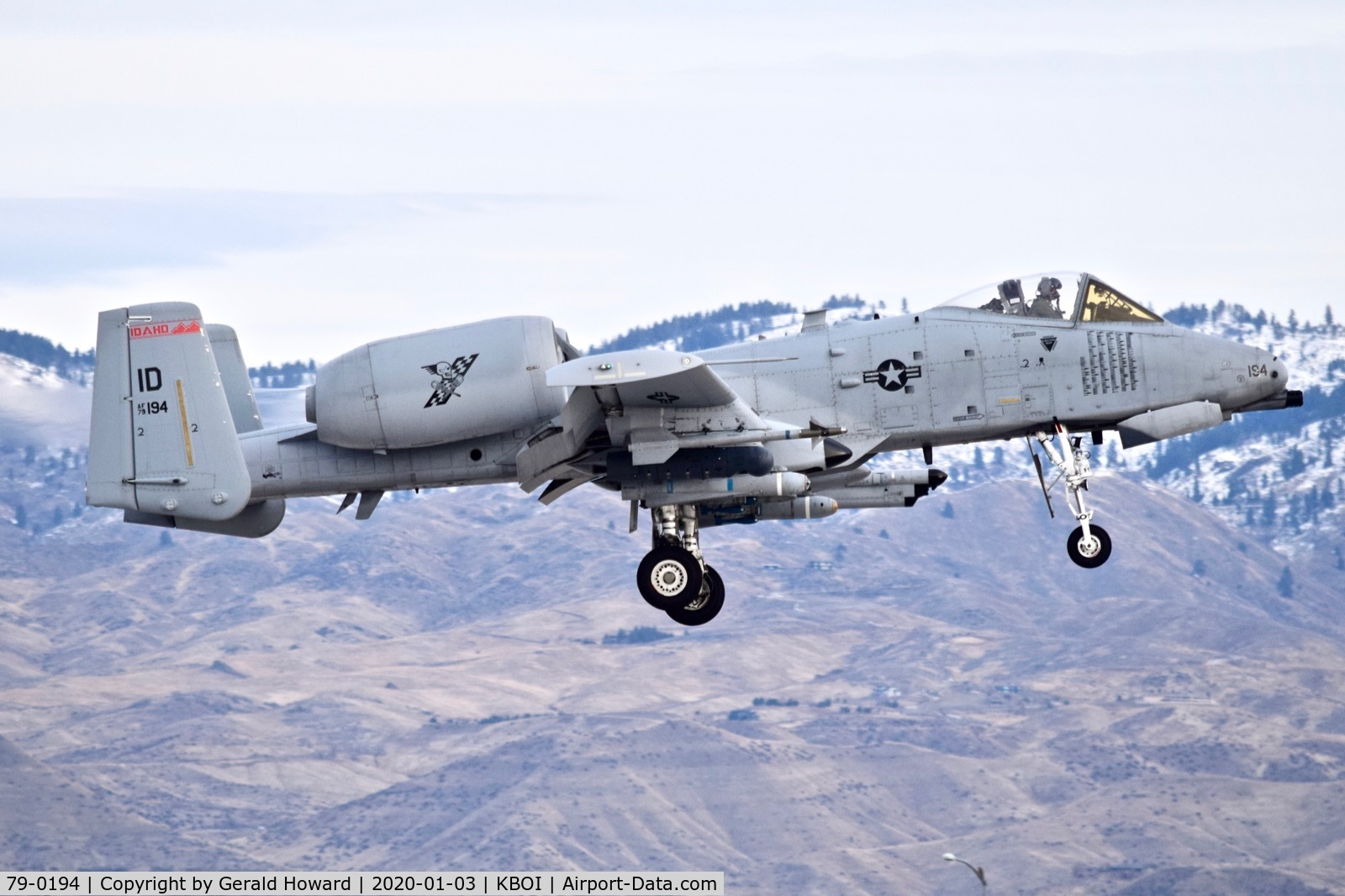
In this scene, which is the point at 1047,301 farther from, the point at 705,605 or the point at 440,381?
the point at 440,381

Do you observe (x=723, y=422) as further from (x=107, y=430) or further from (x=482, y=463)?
(x=107, y=430)

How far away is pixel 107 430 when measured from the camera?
34344 mm

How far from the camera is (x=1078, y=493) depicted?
36.0 m

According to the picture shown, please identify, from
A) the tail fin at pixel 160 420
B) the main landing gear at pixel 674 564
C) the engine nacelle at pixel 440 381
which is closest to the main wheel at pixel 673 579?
the main landing gear at pixel 674 564

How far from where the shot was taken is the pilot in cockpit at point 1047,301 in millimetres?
36344

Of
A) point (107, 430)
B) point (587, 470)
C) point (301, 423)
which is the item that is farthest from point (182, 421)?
point (587, 470)

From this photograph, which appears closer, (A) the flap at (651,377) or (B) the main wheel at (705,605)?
(A) the flap at (651,377)

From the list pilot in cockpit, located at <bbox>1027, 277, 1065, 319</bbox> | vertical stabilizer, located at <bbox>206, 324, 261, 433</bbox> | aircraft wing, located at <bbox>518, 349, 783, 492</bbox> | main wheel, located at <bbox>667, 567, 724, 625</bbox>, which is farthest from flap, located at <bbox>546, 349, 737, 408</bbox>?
vertical stabilizer, located at <bbox>206, 324, 261, 433</bbox>

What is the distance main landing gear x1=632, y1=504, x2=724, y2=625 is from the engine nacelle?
290 centimetres

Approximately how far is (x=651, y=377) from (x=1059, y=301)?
827 cm

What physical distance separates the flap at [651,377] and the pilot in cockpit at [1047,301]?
5691mm

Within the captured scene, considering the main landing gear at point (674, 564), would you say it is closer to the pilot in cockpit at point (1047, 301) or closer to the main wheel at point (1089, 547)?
the main wheel at point (1089, 547)
